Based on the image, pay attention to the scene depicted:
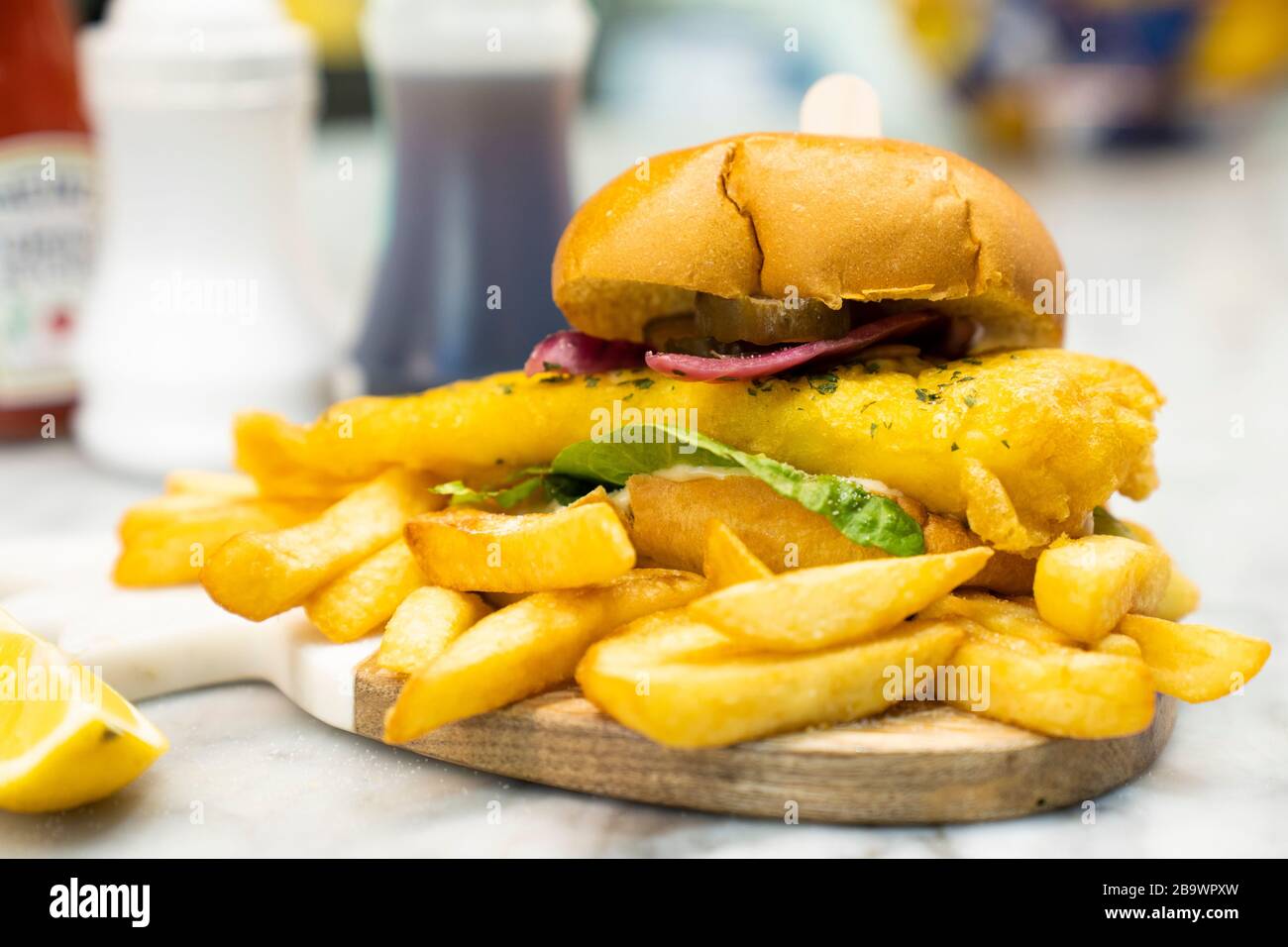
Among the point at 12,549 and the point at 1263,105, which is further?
the point at 1263,105

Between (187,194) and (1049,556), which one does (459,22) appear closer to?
(187,194)

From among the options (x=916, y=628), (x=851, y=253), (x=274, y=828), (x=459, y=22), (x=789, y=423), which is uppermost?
(x=459, y=22)

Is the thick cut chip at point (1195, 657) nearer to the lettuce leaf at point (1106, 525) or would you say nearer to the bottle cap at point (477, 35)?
the lettuce leaf at point (1106, 525)

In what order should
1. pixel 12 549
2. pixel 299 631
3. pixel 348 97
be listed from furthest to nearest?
1. pixel 348 97
2. pixel 12 549
3. pixel 299 631

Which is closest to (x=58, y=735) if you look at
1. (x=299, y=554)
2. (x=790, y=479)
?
(x=299, y=554)

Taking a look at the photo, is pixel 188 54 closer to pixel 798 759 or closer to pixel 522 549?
pixel 522 549

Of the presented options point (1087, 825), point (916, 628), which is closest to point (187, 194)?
point (916, 628)

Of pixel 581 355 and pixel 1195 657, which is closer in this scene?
pixel 1195 657
